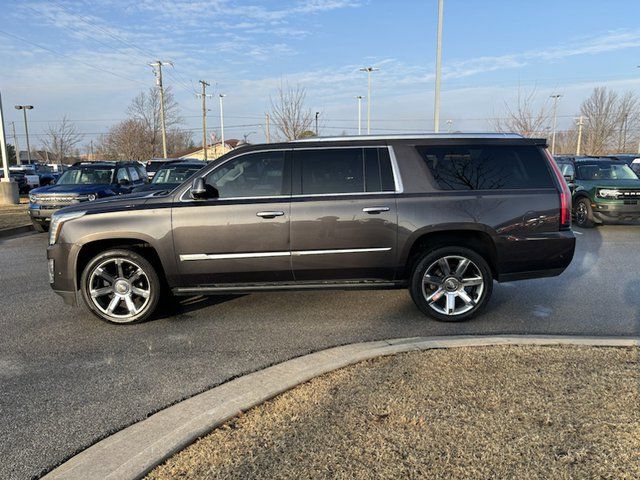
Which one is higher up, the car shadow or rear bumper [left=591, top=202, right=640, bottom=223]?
rear bumper [left=591, top=202, right=640, bottom=223]

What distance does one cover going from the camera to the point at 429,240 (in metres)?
5.29

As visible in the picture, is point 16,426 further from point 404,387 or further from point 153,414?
point 404,387

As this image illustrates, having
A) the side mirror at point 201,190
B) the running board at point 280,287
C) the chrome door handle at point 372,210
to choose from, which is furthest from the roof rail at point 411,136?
the running board at point 280,287

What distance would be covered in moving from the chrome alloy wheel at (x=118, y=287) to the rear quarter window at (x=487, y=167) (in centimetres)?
335

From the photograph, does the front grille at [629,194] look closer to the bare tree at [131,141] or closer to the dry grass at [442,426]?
the dry grass at [442,426]

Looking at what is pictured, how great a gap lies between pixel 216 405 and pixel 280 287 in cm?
200

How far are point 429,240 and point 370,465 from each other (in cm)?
312

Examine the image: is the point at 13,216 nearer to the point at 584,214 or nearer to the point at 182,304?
the point at 182,304

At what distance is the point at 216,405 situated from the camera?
331 centimetres

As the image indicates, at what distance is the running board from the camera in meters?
5.19

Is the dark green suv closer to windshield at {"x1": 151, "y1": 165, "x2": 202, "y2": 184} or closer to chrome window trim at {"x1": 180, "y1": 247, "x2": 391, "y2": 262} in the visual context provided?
chrome window trim at {"x1": 180, "y1": 247, "x2": 391, "y2": 262}

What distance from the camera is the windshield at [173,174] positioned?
41.9ft

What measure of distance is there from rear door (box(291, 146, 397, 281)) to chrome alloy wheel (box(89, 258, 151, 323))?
5.56ft

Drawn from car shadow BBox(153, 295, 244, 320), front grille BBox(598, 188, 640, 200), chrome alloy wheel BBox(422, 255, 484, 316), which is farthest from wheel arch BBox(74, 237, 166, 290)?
front grille BBox(598, 188, 640, 200)
